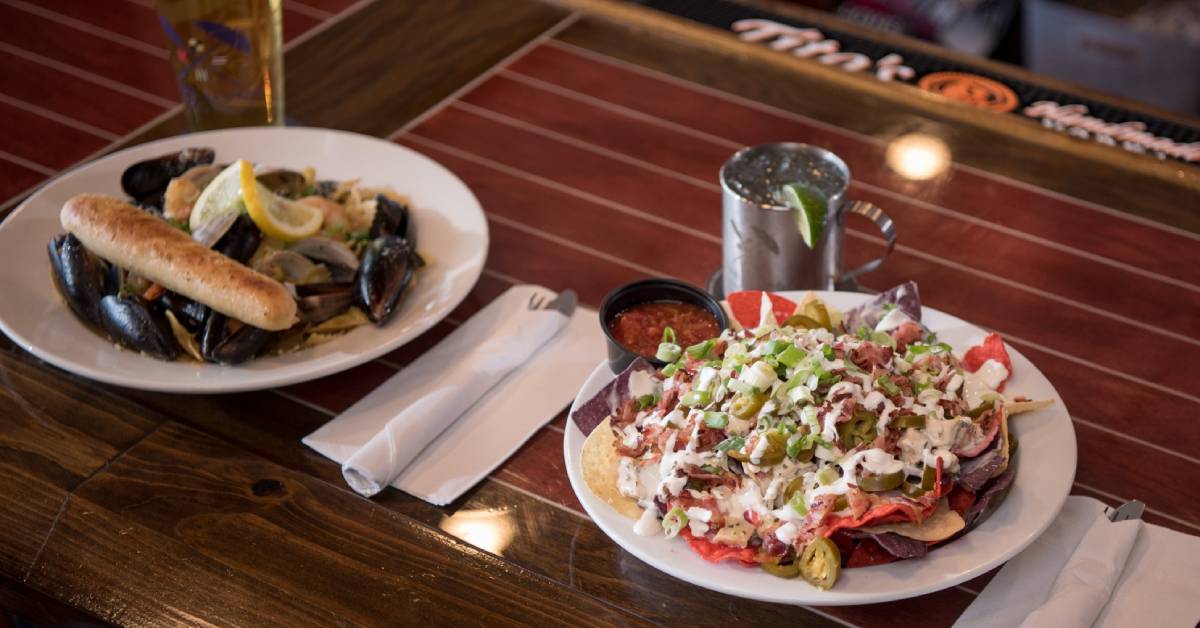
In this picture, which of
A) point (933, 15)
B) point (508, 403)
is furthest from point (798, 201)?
point (933, 15)

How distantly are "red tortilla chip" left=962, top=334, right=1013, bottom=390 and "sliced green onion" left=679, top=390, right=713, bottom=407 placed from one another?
39 cm

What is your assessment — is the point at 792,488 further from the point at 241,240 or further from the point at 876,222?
the point at 241,240

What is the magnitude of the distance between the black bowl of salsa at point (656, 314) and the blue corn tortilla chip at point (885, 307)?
0.56 ft

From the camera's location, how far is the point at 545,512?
159 cm

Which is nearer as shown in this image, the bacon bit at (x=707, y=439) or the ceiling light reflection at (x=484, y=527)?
the bacon bit at (x=707, y=439)

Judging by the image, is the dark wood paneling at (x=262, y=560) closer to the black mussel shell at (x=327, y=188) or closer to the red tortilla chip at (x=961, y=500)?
the red tortilla chip at (x=961, y=500)

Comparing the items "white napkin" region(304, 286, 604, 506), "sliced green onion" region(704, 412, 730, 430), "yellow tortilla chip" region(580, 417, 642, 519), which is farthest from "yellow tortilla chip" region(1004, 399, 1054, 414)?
"white napkin" region(304, 286, 604, 506)

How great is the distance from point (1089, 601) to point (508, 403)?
78 centimetres

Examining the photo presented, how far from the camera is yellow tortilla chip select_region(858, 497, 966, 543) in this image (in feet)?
4.41

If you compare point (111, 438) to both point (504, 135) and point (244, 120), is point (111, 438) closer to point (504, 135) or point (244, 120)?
point (244, 120)

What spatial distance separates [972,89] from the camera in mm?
2482

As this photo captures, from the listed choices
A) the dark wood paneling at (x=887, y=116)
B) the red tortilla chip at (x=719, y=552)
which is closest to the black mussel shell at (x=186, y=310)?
the red tortilla chip at (x=719, y=552)

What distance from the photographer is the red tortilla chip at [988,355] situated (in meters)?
1.60

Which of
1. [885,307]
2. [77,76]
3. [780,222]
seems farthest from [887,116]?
[77,76]
